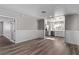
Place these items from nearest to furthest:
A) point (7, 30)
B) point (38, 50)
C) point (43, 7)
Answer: point (43, 7) < point (38, 50) < point (7, 30)

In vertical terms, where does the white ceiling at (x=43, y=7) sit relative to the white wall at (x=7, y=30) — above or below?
above

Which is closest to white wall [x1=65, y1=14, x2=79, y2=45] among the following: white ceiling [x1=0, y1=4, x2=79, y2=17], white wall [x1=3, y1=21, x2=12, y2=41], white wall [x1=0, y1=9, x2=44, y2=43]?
white ceiling [x1=0, y1=4, x2=79, y2=17]

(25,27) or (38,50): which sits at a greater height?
(25,27)

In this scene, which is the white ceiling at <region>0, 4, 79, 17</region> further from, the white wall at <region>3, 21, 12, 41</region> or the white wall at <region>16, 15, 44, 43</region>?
the white wall at <region>3, 21, 12, 41</region>

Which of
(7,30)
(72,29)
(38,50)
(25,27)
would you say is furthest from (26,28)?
(72,29)

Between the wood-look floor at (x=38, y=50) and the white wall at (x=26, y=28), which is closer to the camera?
the wood-look floor at (x=38, y=50)

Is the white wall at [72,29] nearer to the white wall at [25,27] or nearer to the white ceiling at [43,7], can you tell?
the white ceiling at [43,7]

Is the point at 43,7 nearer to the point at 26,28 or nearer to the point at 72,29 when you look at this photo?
the point at 26,28

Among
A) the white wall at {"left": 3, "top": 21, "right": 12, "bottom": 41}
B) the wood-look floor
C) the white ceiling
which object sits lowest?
the wood-look floor

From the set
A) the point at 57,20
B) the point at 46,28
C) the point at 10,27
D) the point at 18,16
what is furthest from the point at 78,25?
the point at 10,27

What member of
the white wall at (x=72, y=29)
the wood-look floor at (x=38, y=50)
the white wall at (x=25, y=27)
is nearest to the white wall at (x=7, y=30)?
the white wall at (x=25, y=27)

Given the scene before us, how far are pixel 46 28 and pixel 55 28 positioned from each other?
1.60ft

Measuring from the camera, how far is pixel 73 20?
14.3ft
